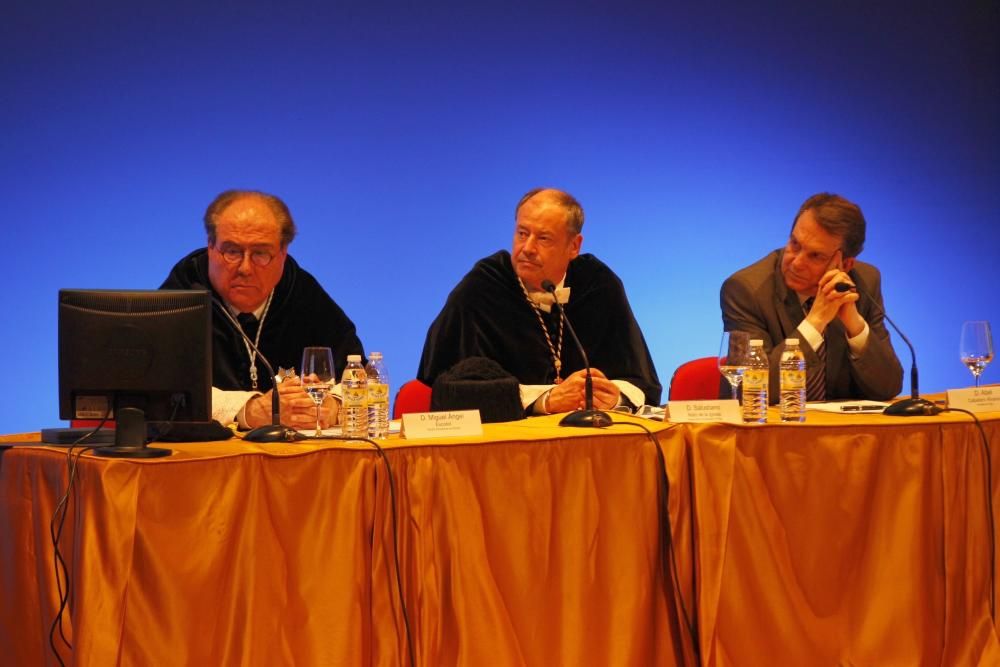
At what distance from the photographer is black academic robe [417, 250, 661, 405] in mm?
4062

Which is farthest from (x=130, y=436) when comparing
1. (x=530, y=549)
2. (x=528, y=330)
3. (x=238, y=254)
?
(x=528, y=330)

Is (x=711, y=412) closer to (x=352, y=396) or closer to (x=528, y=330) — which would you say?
(x=352, y=396)

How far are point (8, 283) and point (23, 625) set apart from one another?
8.11ft

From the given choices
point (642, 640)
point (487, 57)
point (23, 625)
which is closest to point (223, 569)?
point (23, 625)

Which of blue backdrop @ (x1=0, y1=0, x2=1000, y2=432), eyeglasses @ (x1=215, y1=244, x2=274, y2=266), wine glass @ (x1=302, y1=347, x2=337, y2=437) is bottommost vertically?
→ wine glass @ (x1=302, y1=347, x2=337, y2=437)

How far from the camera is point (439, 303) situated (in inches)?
208

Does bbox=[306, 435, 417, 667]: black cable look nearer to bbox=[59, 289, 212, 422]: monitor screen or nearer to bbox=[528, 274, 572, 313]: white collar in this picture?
bbox=[59, 289, 212, 422]: monitor screen

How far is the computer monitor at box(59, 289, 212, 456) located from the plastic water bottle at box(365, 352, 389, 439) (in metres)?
0.41

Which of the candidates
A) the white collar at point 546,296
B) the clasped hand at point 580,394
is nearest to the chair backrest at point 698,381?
the white collar at point 546,296

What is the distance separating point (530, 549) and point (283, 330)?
1558 millimetres

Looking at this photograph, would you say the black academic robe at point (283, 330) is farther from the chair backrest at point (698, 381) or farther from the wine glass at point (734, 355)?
the wine glass at point (734, 355)

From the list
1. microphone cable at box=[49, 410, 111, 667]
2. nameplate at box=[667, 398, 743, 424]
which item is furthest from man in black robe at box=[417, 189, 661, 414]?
microphone cable at box=[49, 410, 111, 667]

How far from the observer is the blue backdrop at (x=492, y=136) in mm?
4719

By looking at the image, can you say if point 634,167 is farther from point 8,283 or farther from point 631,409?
point 8,283
